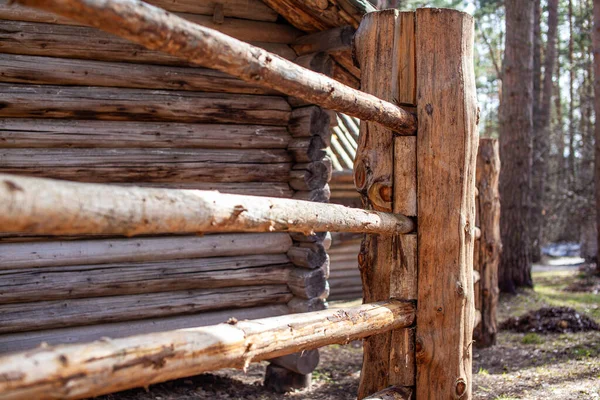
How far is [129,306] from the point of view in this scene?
5410mm

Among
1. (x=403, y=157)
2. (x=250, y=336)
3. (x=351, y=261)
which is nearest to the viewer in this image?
(x=250, y=336)

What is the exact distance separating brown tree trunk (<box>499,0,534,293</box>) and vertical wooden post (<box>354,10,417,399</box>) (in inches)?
340

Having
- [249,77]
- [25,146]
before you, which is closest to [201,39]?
[249,77]

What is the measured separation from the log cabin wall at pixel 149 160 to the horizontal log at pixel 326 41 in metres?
0.11

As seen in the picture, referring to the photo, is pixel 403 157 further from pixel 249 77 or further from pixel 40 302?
pixel 40 302

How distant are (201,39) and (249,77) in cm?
32

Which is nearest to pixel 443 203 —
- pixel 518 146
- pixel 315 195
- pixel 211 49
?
pixel 211 49

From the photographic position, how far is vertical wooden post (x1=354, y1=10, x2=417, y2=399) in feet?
11.3

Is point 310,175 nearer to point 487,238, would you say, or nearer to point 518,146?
point 487,238

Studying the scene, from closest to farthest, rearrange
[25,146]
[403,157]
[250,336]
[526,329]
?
[250,336] → [403,157] → [25,146] → [526,329]

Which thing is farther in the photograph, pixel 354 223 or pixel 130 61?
pixel 130 61

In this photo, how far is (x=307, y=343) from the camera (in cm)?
272

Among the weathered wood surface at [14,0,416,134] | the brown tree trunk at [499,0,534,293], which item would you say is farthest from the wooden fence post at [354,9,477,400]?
the brown tree trunk at [499,0,534,293]

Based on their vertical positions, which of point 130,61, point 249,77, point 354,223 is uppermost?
point 130,61
